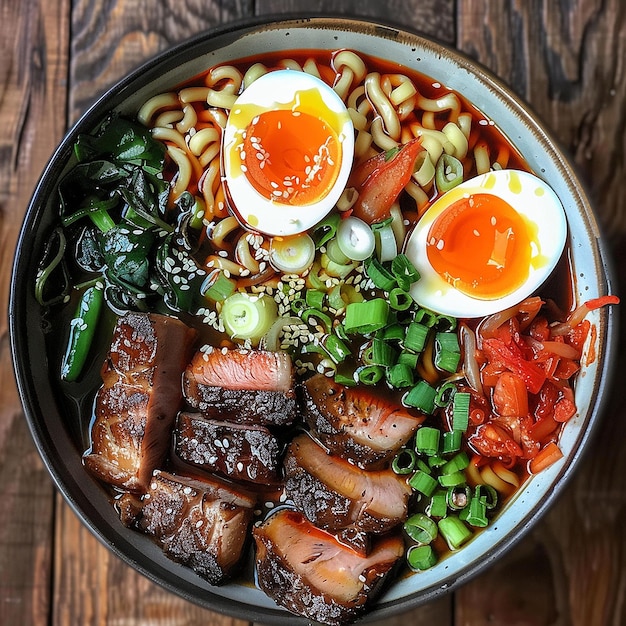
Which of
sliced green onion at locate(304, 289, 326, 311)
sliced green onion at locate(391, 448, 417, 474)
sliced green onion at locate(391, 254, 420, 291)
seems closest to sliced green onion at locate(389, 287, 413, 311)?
sliced green onion at locate(391, 254, 420, 291)

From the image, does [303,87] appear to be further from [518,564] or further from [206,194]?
[518,564]

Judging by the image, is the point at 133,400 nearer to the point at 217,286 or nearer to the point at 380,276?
the point at 217,286

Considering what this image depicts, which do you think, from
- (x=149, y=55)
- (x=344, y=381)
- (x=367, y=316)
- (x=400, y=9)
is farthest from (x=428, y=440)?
(x=149, y=55)

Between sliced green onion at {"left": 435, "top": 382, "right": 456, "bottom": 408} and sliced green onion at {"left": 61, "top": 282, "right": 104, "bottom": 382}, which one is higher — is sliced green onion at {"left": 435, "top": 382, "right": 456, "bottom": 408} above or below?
below

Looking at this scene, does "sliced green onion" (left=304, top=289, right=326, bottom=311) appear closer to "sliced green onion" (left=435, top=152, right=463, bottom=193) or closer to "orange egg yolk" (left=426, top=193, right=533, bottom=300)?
"orange egg yolk" (left=426, top=193, right=533, bottom=300)

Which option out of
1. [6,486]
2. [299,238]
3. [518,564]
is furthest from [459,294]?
[6,486]
